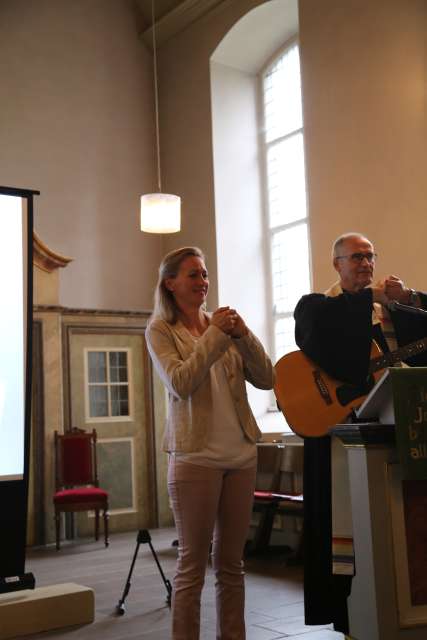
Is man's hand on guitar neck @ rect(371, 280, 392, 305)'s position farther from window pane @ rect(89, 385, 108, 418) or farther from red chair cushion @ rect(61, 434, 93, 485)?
window pane @ rect(89, 385, 108, 418)

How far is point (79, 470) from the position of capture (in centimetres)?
700

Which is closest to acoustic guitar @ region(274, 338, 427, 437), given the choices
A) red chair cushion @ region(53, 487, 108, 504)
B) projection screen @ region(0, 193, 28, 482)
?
projection screen @ region(0, 193, 28, 482)

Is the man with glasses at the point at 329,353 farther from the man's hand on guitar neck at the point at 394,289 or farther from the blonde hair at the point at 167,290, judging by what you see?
the blonde hair at the point at 167,290

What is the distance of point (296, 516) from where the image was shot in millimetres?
5895

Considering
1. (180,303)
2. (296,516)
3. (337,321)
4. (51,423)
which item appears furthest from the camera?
(51,423)

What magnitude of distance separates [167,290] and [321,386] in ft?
2.40

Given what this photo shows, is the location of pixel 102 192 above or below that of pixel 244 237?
above

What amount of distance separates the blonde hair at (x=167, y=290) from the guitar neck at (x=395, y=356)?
809 mm

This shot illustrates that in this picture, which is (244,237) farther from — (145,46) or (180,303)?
(180,303)

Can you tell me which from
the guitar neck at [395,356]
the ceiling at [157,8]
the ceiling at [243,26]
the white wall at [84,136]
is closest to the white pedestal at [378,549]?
the guitar neck at [395,356]

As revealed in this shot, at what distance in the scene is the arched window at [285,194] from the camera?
7852mm

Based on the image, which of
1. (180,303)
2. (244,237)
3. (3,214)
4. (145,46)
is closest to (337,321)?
(180,303)

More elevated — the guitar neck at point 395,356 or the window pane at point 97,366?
the window pane at point 97,366

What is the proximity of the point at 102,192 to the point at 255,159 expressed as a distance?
1677 mm
